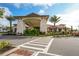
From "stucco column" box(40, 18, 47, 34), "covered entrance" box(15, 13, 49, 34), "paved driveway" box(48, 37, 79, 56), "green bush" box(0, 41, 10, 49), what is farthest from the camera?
"stucco column" box(40, 18, 47, 34)

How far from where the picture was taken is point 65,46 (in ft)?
22.0

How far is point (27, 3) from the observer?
6508mm

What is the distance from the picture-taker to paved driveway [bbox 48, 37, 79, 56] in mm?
6144

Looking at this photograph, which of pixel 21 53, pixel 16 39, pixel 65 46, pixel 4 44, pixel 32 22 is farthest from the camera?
pixel 32 22

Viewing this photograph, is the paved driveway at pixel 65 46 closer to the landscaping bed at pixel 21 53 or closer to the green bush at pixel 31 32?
the landscaping bed at pixel 21 53

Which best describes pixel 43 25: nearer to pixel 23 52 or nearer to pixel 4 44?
pixel 23 52

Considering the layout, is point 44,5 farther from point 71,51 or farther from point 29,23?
point 71,51

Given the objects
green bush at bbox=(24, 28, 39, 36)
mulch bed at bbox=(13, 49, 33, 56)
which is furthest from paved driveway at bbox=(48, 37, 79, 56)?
green bush at bbox=(24, 28, 39, 36)

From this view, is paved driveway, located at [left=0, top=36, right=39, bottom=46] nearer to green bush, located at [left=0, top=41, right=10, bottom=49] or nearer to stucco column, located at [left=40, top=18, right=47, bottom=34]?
green bush, located at [left=0, top=41, right=10, bottom=49]

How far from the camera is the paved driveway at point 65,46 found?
6.14 m

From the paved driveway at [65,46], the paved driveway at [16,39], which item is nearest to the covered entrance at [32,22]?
the paved driveway at [16,39]

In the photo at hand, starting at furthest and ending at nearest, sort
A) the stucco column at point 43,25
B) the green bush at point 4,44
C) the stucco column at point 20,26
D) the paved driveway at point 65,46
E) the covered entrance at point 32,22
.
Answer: the stucco column at point 20,26 → the stucco column at point 43,25 → the covered entrance at point 32,22 → the green bush at point 4,44 → the paved driveway at point 65,46

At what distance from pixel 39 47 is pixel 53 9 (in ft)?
5.32

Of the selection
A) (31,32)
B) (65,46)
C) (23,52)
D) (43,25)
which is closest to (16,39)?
(31,32)
